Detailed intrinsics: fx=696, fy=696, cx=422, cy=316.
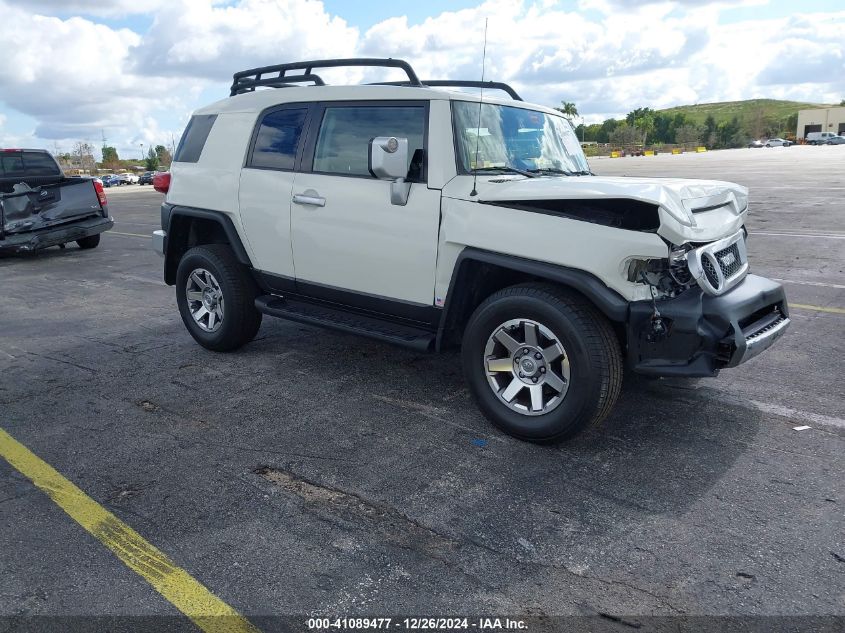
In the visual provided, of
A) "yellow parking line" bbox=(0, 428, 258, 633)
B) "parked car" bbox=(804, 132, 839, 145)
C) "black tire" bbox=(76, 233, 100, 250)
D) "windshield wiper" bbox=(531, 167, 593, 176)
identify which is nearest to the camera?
"yellow parking line" bbox=(0, 428, 258, 633)

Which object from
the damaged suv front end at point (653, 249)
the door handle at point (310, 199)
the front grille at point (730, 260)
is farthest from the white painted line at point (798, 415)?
the door handle at point (310, 199)

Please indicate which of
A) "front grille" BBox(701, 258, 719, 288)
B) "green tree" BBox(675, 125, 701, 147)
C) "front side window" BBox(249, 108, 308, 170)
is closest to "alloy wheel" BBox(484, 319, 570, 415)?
"front grille" BBox(701, 258, 719, 288)

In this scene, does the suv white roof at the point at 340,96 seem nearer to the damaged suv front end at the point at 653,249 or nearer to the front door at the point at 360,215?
the front door at the point at 360,215

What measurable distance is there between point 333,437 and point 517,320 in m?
1.27

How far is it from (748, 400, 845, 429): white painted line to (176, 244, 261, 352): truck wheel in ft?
12.2

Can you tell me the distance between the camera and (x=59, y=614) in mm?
2549

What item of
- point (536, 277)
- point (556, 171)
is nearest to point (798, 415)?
point (536, 277)

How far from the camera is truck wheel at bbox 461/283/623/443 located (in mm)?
3576

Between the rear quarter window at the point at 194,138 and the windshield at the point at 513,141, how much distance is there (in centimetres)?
238

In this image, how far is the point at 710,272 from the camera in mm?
3609

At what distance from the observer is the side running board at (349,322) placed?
438 cm

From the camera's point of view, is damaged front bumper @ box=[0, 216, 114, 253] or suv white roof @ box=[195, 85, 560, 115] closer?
suv white roof @ box=[195, 85, 560, 115]

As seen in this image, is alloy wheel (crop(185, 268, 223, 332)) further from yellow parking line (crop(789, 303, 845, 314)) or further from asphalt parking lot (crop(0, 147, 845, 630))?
yellow parking line (crop(789, 303, 845, 314))

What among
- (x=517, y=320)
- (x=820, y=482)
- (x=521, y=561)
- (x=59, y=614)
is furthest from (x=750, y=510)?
(x=59, y=614)
